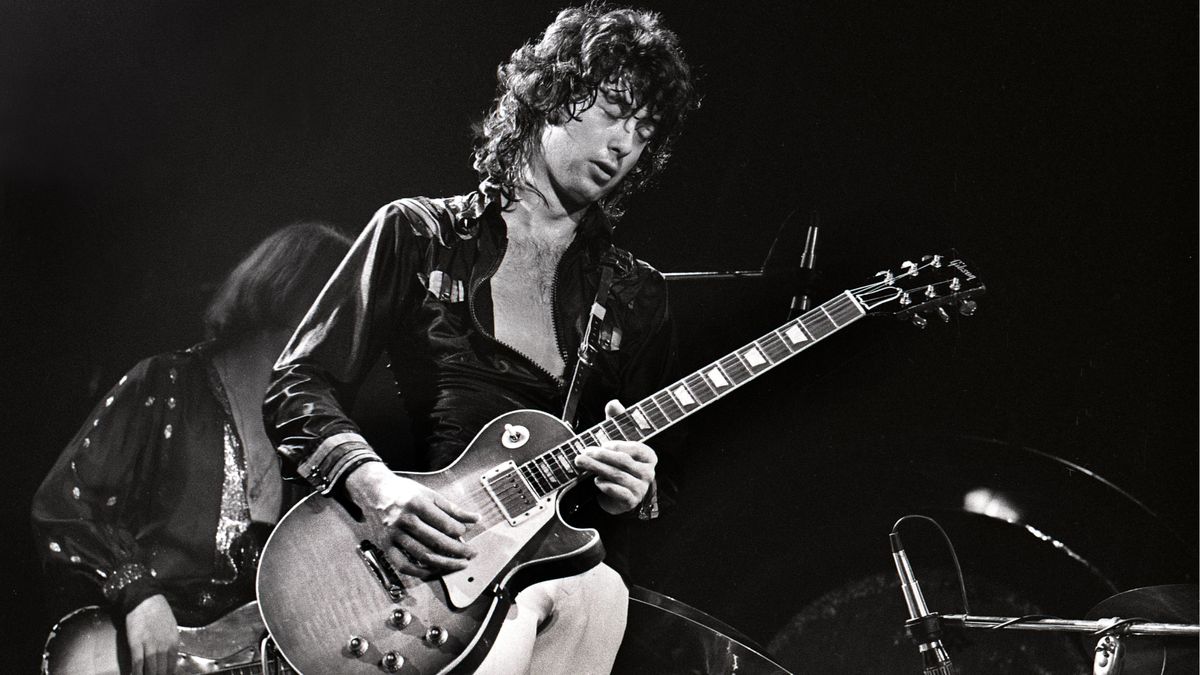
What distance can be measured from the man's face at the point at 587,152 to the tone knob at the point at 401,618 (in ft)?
3.23

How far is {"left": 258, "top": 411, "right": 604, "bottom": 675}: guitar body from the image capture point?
7.14ft

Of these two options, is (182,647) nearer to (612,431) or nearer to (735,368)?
(612,431)

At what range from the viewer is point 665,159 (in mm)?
2666

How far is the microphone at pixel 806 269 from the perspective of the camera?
99.4 inches

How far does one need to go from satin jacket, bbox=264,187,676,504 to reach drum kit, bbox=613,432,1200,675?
35cm

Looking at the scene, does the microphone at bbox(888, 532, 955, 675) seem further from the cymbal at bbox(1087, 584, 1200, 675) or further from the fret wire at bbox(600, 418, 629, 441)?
the fret wire at bbox(600, 418, 629, 441)

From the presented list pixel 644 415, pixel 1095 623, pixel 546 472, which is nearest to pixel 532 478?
pixel 546 472

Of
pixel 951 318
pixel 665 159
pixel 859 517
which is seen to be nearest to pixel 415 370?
pixel 665 159

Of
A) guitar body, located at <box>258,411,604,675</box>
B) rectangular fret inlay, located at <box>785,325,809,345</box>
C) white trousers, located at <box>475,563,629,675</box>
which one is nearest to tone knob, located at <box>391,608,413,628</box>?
guitar body, located at <box>258,411,604,675</box>

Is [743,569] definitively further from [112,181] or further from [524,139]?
[112,181]

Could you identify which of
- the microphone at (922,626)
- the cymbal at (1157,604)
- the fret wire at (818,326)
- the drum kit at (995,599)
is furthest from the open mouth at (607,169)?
the cymbal at (1157,604)

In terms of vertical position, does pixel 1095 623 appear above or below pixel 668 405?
below

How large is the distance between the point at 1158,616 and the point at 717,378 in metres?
1.05

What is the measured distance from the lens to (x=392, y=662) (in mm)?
2156
